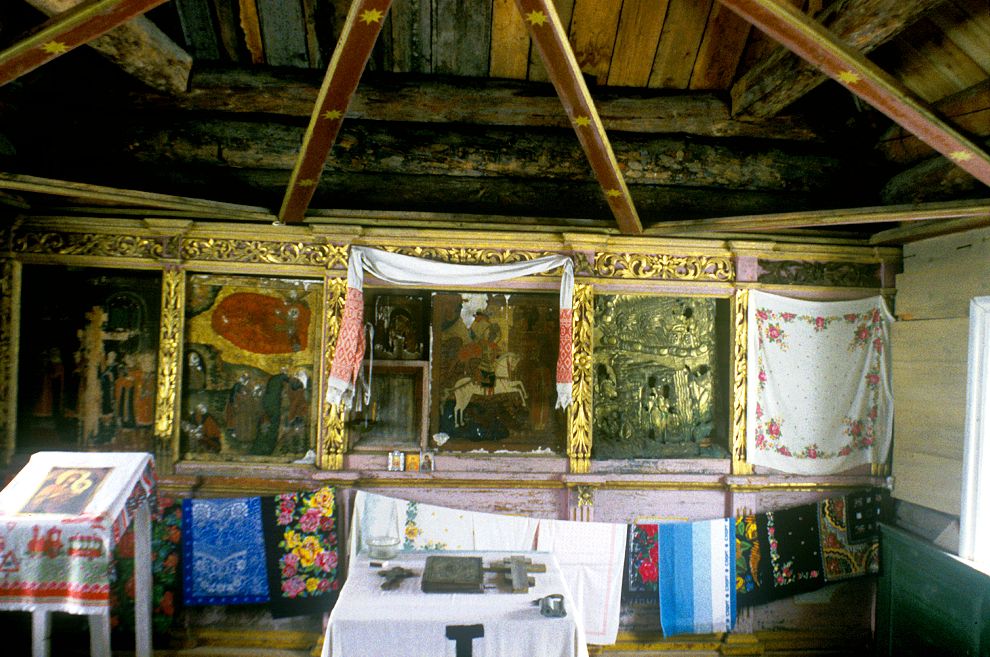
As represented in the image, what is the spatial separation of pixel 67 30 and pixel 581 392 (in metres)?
3.50

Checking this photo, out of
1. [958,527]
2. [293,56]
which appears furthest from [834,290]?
[293,56]

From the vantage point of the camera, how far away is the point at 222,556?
4.11 metres

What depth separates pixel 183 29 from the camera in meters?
3.92

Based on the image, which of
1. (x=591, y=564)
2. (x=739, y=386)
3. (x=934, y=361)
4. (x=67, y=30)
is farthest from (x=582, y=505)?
(x=67, y=30)

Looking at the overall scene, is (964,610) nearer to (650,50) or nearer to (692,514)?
(692,514)

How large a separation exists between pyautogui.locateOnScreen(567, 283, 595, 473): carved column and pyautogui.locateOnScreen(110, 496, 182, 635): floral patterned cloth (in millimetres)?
2843

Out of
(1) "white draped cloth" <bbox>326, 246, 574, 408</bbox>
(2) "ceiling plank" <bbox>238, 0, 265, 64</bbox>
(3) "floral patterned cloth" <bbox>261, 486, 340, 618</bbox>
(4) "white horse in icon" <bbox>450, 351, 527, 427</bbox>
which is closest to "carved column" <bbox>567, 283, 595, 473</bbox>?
(1) "white draped cloth" <bbox>326, 246, 574, 408</bbox>

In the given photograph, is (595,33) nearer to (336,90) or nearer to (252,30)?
(336,90)

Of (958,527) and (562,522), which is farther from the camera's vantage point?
(562,522)

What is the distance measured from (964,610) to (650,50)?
161 inches

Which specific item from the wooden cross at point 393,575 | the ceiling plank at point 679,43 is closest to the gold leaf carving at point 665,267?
the ceiling plank at point 679,43

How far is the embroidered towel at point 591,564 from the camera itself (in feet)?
13.8

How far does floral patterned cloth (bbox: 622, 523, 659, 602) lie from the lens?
4.27 m

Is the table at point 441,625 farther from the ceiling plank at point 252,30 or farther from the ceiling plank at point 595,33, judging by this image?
the ceiling plank at point 252,30
